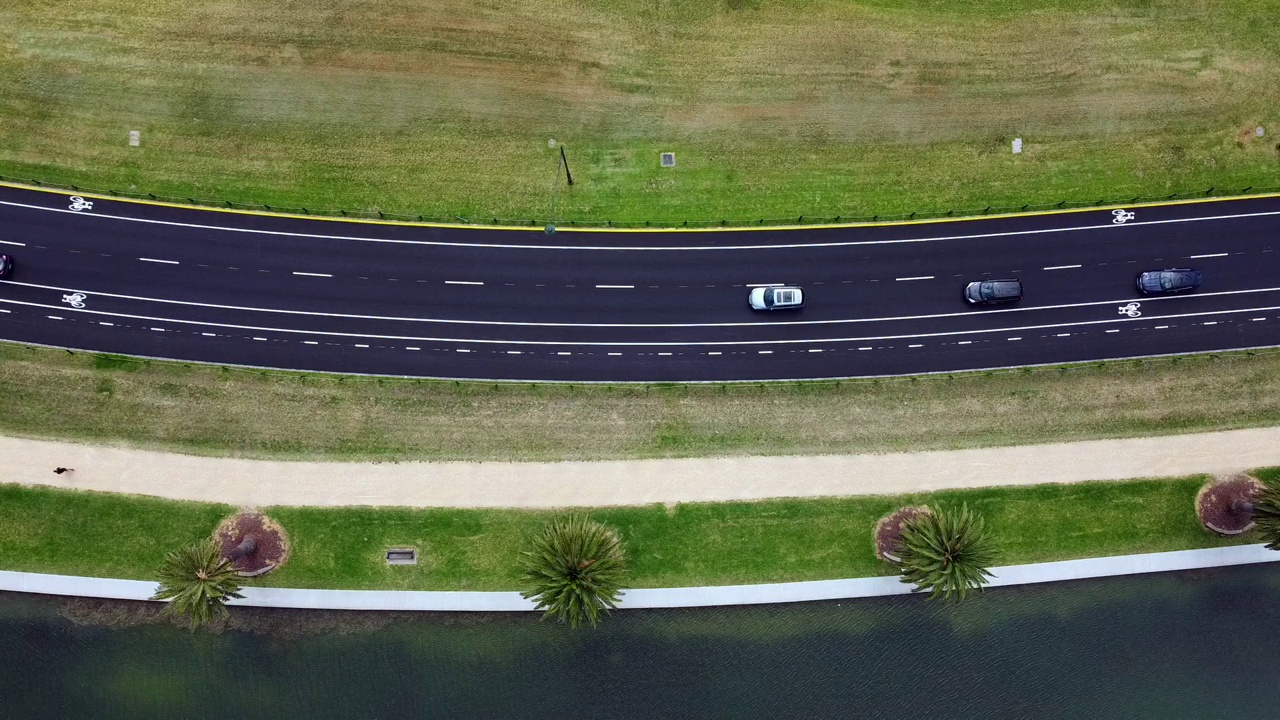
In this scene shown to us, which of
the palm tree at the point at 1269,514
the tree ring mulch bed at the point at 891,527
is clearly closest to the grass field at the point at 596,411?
the tree ring mulch bed at the point at 891,527

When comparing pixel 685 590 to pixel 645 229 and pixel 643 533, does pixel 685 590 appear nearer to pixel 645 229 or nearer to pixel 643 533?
pixel 643 533

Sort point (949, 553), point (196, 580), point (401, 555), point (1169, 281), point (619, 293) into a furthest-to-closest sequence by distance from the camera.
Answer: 1. point (619, 293)
2. point (1169, 281)
3. point (401, 555)
4. point (949, 553)
5. point (196, 580)

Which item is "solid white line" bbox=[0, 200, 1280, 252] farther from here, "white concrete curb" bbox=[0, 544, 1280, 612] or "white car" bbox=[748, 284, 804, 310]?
"white concrete curb" bbox=[0, 544, 1280, 612]

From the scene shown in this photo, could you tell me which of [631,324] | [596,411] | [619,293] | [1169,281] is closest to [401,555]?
[596,411]

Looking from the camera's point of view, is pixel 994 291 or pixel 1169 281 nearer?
pixel 994 291

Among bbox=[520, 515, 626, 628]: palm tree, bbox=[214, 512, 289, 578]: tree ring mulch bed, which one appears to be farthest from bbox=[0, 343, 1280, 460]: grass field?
bbox=[520, 515, 626, 628]: palm tree

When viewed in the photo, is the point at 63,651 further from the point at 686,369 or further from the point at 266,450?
the point at 686,369
